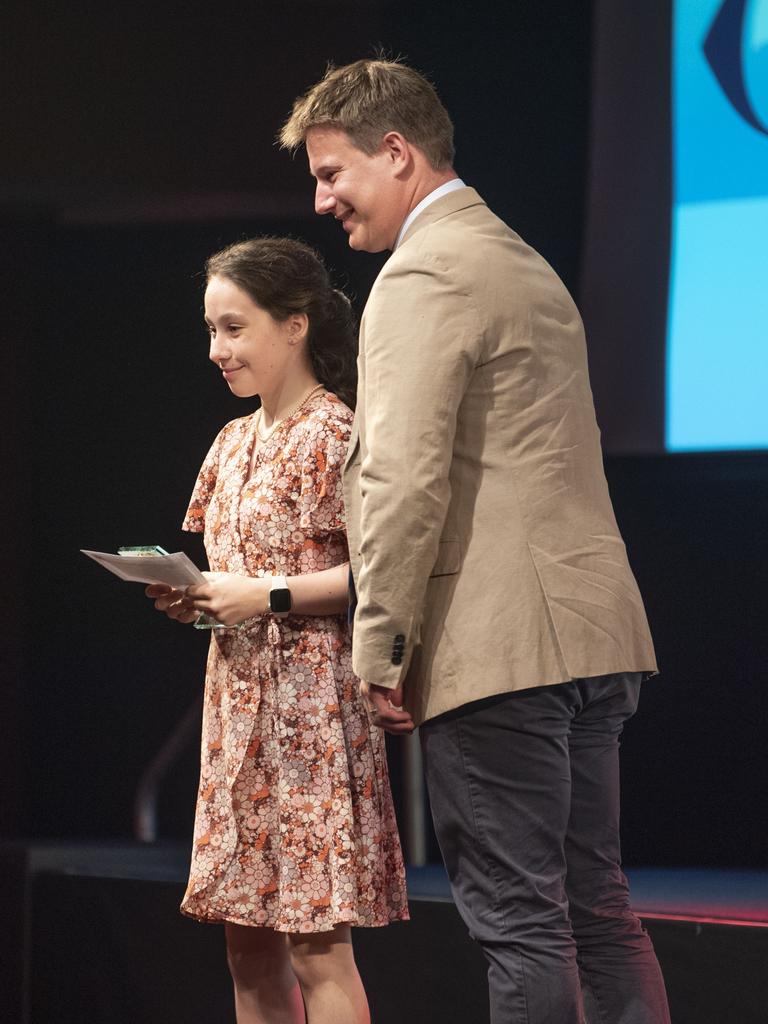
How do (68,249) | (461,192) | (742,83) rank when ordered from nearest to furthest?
(461,192) < (742,83) < (68,249)

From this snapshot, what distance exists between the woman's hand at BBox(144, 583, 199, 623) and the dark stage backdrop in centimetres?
131

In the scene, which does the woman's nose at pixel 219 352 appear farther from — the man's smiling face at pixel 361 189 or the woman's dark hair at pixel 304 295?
the man's smiling face at pixel 361 189

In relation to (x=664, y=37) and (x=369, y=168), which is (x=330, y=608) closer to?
(x=369, y=168)

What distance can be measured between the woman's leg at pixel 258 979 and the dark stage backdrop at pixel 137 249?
1.34 meters

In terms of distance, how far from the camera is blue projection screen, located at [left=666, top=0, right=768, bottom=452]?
2842 mm

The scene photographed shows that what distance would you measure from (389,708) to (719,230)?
1.76 metres

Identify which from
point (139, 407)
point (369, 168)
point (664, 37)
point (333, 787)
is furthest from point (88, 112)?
point (333, 787)

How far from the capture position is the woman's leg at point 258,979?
79.3 inches

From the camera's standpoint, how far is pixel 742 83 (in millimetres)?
2895

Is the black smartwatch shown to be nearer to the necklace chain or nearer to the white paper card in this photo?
the white paper card

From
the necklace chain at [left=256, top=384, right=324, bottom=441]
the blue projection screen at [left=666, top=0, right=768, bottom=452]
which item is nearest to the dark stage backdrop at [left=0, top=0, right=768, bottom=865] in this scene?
the blue projection screen at [left=666, top=0, right=768, bottom=452]

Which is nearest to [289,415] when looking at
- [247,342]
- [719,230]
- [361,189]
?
[247,342]

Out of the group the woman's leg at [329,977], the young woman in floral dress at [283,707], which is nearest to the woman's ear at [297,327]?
the young woman in floral dress at [283,707]

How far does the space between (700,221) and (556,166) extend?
0.40 m
